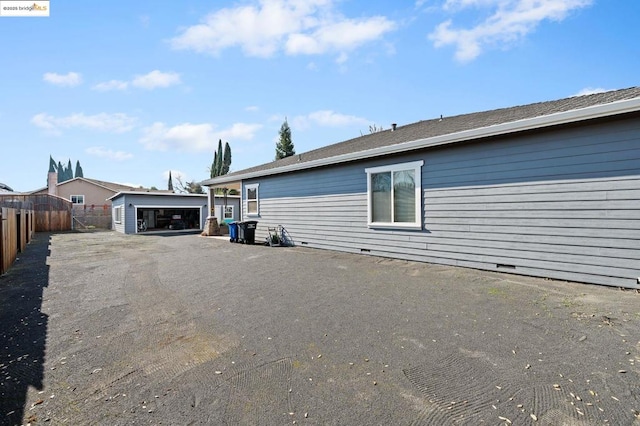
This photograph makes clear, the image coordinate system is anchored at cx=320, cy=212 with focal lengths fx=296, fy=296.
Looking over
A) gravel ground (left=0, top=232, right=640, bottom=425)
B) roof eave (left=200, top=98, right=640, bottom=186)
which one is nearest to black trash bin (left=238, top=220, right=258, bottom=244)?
roof eave (left=200, top=98, right=640, bottom=186)

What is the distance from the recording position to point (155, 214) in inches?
914

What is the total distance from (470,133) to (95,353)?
6.69 meters

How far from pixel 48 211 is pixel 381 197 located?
23722 millimetres

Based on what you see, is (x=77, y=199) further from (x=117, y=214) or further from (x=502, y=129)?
(x=502, y=129)

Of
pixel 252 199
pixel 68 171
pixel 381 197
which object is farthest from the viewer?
pixel 68 171

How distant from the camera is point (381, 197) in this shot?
7.89 meters

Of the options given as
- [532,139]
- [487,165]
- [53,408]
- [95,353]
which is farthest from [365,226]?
[53,408]

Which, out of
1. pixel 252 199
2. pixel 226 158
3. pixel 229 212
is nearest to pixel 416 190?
pixel 252 199

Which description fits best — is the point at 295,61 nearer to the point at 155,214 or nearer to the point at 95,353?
the point at 95,353

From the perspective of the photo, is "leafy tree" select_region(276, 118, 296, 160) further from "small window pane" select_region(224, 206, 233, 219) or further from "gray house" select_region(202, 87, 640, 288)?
"gray house" select_region(202, 87, 640, 288)

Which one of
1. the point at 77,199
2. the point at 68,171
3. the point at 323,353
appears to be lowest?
the point at 323,353

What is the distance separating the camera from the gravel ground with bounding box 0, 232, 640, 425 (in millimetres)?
1942

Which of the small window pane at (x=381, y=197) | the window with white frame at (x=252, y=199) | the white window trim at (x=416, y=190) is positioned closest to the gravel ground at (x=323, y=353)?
the white window trim at (x=416, y=190)

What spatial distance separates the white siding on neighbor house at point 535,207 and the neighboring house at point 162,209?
16415 mm
